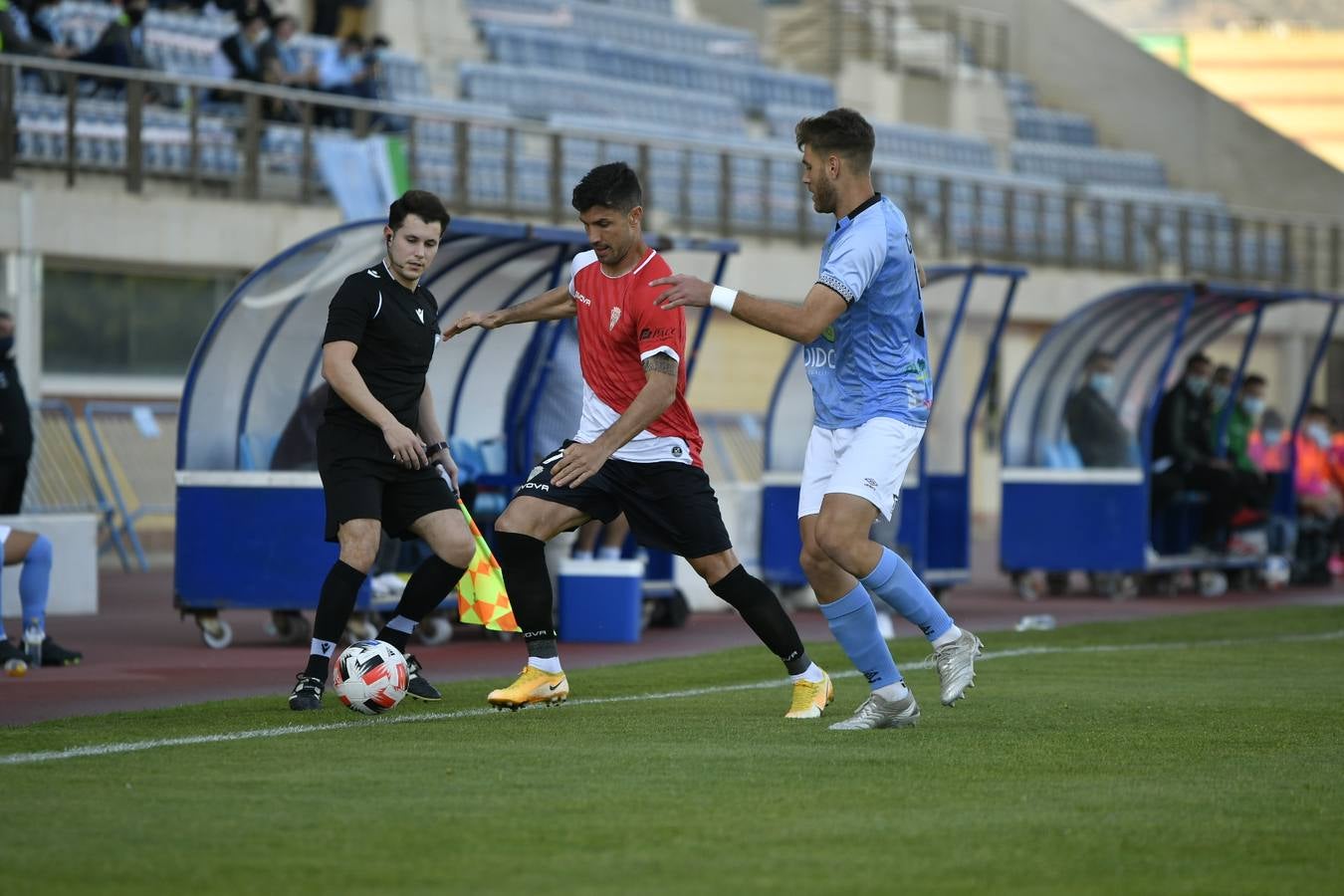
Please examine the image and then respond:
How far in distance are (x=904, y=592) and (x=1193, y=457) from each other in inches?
478

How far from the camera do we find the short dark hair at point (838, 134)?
8.09 meters

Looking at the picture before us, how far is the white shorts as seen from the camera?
26.5 ft

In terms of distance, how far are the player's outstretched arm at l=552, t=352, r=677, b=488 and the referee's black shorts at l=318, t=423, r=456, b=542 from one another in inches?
39.8

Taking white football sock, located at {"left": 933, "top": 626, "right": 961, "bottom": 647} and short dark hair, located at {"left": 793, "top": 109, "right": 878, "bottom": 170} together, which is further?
white football sock, located at {"left": 933, "top": 626, "right": 961, "bottom": 647}

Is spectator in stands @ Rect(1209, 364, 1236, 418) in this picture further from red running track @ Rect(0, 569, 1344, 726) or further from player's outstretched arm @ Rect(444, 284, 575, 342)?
player's outstretched arm @ Rect(444, 284, 575, 342)

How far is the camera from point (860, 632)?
8.34 m

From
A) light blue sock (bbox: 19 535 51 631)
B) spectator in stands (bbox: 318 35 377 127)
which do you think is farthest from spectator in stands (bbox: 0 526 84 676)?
spectator in stands (bbox: 318 35 377 127)

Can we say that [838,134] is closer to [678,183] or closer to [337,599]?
[337,599]

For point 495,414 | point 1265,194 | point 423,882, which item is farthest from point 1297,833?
point 1265,194

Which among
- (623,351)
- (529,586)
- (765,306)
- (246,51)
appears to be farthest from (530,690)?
(246,51)

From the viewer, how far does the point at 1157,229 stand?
34.0 metres

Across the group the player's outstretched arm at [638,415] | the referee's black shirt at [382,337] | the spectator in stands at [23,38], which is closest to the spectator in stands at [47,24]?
the spectator in stands at [23,38]

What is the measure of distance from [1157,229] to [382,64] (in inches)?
509

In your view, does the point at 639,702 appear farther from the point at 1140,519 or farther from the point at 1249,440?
the point at 1249,440
